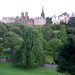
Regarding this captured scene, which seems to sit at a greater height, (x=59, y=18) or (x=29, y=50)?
(x=59, y=18)

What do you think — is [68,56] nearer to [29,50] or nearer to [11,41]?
[29,50]

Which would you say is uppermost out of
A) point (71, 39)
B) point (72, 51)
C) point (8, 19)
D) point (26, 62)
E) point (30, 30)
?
point (8, 19)

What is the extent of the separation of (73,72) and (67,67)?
494mm

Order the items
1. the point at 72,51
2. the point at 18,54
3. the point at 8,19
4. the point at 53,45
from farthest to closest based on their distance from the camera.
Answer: the point at 8,19 → the point at 53,45 → the point at 18,54 → the point at 72,51

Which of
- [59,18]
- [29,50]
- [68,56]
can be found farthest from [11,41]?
[59,18]

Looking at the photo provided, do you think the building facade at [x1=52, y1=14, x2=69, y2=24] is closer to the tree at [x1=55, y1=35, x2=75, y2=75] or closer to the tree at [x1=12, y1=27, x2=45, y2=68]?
the tree at [x1=12, y1=27, x2=45, y2=68]

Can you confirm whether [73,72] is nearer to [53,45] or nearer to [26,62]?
[26,62]

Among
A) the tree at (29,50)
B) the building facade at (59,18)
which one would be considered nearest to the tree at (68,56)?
the tree at (29,50)

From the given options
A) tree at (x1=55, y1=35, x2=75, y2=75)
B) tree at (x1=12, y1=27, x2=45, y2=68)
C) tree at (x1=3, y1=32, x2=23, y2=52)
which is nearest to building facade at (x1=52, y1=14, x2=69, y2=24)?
tree at (x1=3, y1=32, x2=23, y2=52)

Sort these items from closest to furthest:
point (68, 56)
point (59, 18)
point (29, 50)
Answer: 1. point (68, 56)
2. point (29, 50)
3. point (59, 18)

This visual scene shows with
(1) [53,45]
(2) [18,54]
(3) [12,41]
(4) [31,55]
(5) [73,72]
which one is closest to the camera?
(5) [73,72]

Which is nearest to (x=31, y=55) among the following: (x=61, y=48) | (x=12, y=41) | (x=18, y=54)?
(x=18, y=54)

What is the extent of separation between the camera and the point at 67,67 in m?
7.13

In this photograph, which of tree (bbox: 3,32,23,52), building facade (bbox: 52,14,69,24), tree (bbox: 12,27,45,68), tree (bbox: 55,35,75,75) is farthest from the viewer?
building facade (bbox: 52,14,69,24)
